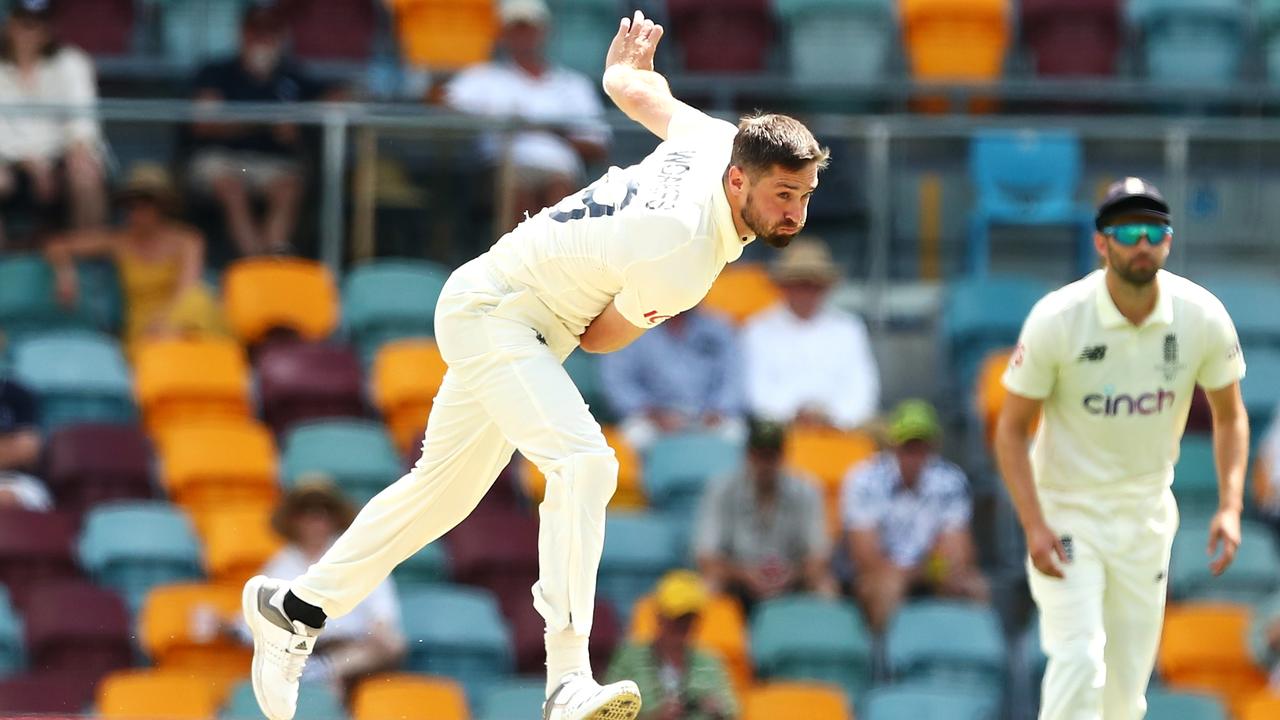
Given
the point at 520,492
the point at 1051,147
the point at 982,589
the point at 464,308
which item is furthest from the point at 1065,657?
the point at 1051,147

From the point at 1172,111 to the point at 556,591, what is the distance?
7.38m

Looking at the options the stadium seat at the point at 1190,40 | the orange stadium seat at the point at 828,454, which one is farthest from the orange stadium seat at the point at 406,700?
the stadium seat at the point at 1190,40

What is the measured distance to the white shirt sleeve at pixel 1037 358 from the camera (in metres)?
7.89

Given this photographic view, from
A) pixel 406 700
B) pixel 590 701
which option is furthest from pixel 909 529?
pixel 590 701

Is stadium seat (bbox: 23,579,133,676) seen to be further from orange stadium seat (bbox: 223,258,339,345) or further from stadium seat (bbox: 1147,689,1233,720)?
stadium seat (bbox: 1147,689,1233,720)

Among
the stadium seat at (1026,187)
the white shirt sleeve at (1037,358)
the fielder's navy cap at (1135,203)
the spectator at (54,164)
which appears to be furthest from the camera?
the stadium seat at (1026,187)

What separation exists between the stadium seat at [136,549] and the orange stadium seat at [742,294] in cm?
295

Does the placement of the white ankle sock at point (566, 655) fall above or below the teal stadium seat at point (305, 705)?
above

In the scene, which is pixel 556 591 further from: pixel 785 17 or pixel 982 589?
pixel 785 17

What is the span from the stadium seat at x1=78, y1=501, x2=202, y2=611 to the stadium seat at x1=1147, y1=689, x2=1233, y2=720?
431 centimetres

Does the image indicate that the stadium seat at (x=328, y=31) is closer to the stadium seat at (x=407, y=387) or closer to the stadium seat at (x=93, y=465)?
Result: the stadium seat at (x=407, y=387)

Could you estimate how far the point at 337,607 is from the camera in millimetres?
7422

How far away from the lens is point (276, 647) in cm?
745

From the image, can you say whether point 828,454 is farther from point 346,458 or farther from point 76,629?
point 76,629
